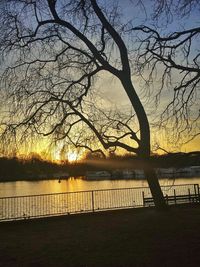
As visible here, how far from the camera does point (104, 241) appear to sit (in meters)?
11.9

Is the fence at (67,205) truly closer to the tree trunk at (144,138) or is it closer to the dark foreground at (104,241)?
the tree trunk at (144,138)

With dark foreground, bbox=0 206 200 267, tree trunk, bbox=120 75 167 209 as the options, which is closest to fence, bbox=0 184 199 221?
tree trunk, bbox=120 75 167 209

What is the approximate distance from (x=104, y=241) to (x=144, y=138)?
26.4ft

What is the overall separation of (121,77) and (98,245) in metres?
9.92

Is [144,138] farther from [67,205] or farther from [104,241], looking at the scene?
[67,205]

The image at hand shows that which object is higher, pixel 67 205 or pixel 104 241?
pixel 67 205

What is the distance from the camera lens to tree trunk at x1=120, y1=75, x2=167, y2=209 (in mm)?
19062

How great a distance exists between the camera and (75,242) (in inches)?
476

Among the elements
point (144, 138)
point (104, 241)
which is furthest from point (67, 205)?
point (104, 241)

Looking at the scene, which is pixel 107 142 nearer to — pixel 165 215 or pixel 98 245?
pixel 165 215

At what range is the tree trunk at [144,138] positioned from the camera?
62.5 feet

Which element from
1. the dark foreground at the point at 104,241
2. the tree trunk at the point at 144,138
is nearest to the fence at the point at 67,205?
the tree trunk at the point at 144,138

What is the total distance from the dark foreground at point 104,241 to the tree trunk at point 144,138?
149 cm

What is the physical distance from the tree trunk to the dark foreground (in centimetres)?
149
